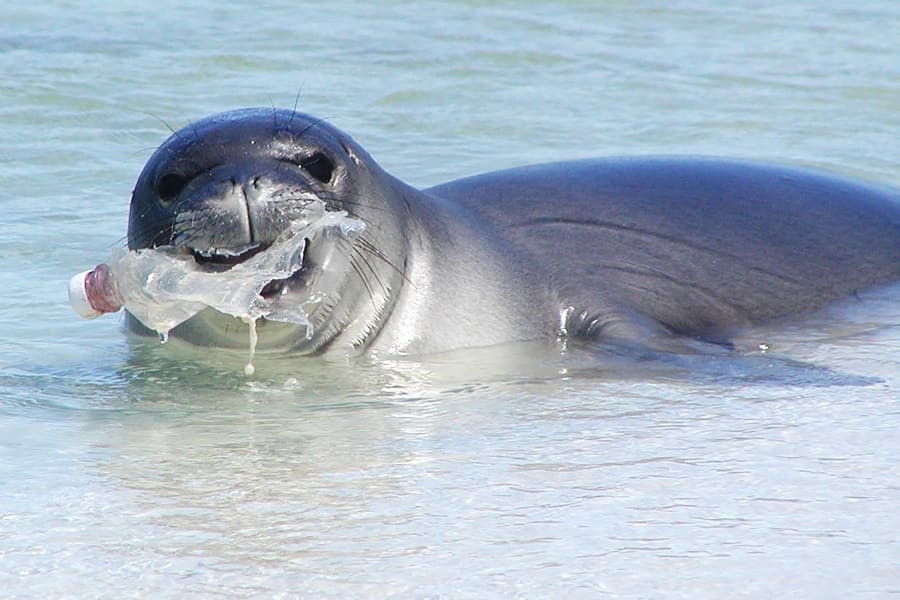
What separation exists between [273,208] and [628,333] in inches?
53.6

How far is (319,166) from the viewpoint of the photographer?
4992 millimetres

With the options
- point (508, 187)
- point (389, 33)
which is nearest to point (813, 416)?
point (508, 187)

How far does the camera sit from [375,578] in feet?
10.2

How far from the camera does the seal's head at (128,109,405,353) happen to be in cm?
461

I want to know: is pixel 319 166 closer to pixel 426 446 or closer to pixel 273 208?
pixel 273 208

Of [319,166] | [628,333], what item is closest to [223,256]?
[319,166]

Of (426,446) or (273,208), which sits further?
(273,208)

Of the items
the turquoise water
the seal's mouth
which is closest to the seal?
the seal's mouth

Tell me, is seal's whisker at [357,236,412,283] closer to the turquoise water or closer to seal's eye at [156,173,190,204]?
the turquoise water

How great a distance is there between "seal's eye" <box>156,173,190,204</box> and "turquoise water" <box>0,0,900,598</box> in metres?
0.52

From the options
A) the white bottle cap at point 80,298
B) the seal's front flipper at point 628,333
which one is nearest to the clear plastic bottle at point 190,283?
the white bottle cap at point 80,298

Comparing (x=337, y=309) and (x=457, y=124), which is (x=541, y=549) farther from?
(x=457, y=124)

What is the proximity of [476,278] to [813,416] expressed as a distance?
58.8 inches

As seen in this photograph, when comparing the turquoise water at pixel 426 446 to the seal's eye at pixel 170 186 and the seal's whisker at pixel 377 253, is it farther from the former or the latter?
the seal's eye at pixel 170 186
